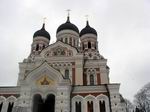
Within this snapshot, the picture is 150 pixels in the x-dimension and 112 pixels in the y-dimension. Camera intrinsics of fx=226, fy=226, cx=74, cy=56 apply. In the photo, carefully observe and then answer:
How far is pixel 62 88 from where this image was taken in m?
25.1

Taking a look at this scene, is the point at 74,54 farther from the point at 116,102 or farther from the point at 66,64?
the point at 116,102

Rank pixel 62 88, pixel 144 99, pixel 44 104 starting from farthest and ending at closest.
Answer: pixel 144 99 → pixel 44 104 → pixel 62 88

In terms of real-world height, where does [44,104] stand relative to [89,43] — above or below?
below

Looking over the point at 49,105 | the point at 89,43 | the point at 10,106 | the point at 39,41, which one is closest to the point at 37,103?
the point at 49,105

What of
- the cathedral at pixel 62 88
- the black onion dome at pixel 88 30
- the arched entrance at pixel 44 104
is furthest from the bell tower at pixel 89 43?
the arched entrance at pixel 44 104

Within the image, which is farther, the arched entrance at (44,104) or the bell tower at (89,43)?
the bell tower at (89,43)

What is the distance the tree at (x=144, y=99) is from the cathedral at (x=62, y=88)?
8.13 metres

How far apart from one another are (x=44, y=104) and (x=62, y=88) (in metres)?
4.30

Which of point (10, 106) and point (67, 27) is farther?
point (67, 27)

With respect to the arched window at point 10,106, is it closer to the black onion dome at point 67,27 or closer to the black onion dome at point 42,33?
the black onion dome at point 42,33

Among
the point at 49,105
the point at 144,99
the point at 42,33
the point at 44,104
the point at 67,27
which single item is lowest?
the point at 49,105

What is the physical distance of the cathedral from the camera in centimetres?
2491

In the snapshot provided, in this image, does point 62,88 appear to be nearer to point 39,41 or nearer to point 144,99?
point 39,41

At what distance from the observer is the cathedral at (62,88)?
24.9m
